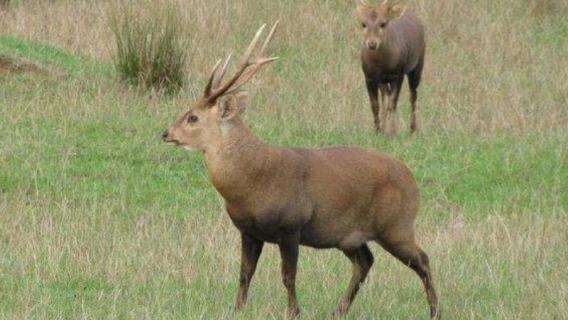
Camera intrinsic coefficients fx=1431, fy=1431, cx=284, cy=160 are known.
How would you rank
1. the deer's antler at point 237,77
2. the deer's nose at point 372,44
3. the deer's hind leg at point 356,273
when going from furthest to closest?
the deer's nose at point 372,44, the deer's hind leg at point 356,273, the deer's antler at point 237,77

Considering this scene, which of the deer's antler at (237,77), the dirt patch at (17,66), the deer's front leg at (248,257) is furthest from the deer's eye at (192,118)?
the dirt patch at (17,66)

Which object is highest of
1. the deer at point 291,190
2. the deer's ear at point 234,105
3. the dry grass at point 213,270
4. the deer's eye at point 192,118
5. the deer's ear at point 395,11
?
the deer's ear at point 234,105

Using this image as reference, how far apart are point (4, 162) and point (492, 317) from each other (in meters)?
4.92

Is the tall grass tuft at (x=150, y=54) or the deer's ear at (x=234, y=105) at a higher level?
the deer's ear at (x=234, y=105)

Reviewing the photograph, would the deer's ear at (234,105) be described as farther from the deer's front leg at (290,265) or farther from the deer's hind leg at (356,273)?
the deer's hind leg at (356,273)

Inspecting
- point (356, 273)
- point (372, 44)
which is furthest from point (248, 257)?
point (372, 44)

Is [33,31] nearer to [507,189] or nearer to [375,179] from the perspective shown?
[507,189]

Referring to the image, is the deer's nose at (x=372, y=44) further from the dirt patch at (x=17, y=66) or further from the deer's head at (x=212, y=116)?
the deer's head at (x=212, y=116)

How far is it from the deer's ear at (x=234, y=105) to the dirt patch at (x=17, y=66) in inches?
287

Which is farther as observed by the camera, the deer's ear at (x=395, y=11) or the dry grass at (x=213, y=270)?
the deer's ear at (x=395, y=11)

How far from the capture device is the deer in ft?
23.1

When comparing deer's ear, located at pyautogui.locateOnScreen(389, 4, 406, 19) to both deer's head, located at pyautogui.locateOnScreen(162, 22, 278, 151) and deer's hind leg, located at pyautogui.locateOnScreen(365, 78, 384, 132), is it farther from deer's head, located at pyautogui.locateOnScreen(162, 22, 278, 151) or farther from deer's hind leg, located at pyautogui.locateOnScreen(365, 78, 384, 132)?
deer's head, located at pyautogui.locateOnScreen(162, 22, 278, 151)

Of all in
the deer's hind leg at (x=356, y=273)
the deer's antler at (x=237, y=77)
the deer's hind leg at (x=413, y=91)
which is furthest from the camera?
the deer's hind leg at (x=413, y=91)

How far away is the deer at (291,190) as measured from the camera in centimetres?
704
